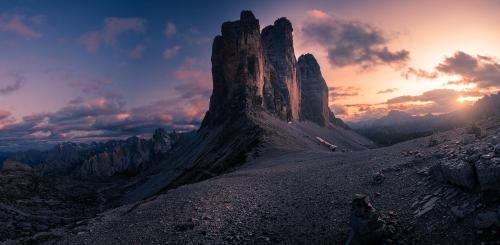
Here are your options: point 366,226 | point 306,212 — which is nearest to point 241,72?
point 306,212

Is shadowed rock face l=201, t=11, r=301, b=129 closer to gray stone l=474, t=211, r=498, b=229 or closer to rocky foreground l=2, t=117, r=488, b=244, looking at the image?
rocky foreground l=2, t=117, r=488, b=244

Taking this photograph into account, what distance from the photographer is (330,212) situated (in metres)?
23.4

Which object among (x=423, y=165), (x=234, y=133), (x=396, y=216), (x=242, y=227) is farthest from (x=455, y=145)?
(x=234, y=133)

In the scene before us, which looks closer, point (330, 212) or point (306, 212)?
point (330, 212)

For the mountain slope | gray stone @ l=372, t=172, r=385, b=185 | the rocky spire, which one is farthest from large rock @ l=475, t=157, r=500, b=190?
the rocky spire

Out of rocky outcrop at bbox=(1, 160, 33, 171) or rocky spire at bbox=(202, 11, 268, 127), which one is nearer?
rocky outcrop at bbox=(1, 160, 33, 171)

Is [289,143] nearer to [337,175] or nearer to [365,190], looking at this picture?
[337,175]

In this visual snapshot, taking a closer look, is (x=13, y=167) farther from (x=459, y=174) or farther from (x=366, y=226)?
(x=459, y=174)

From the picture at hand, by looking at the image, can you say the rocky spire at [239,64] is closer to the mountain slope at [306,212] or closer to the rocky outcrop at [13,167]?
the rocky outcrop at [13,167]

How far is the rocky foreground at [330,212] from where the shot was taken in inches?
667

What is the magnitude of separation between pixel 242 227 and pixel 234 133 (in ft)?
344

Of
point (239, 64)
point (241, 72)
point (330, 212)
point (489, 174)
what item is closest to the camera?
point (489, 174)

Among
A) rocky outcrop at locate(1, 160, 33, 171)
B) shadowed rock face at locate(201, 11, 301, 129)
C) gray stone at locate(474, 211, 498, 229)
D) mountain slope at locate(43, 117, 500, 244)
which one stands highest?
shadowed rock face at locate(201, 11, 301, 129)

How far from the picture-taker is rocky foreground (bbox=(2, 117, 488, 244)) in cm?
1695
